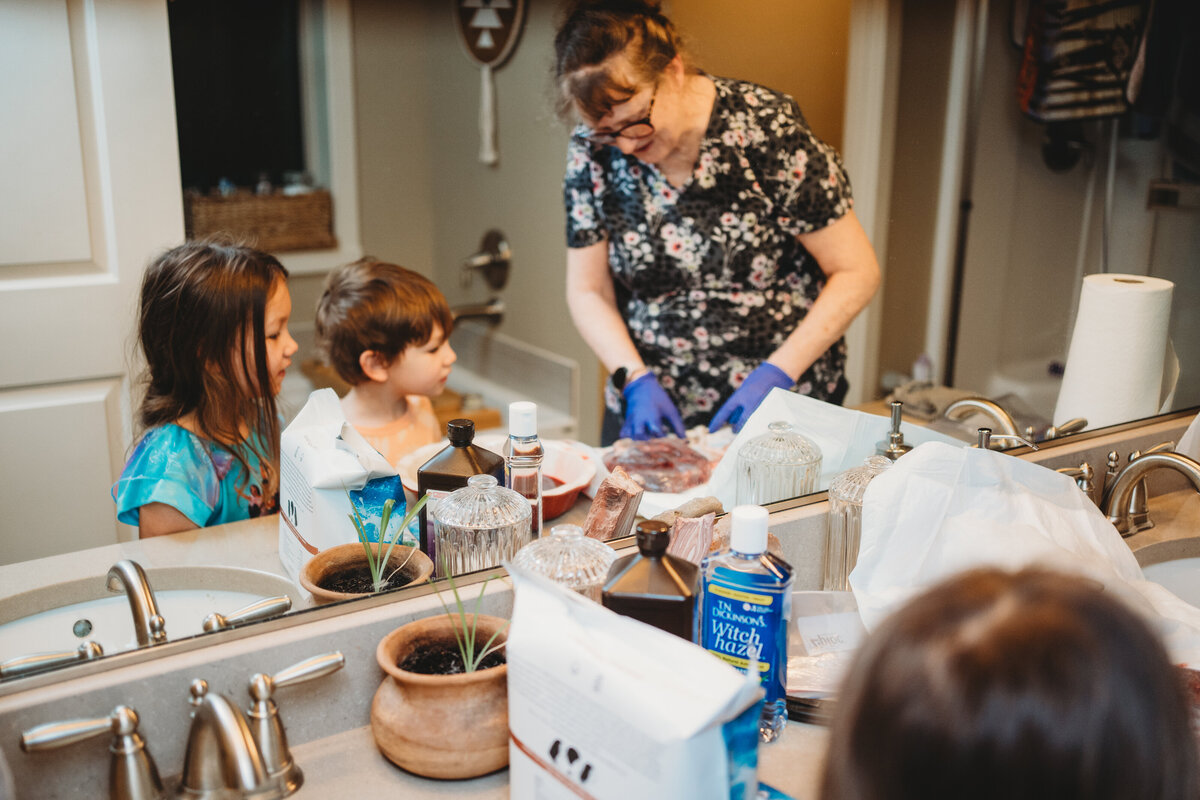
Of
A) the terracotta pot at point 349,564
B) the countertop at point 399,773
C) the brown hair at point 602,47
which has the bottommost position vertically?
the countertop at point 399,773

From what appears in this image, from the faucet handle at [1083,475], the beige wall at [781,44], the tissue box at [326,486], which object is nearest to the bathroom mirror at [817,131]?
the beige wall at [781,44]

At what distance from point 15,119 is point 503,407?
52cm

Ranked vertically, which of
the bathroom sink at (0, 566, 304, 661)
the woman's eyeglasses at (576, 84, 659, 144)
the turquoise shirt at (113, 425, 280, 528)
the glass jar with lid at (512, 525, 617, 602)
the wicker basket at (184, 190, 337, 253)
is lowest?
the bathroom sink at (0, 566, 304, 661)

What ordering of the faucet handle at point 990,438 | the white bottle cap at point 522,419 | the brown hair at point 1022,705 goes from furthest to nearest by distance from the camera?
the faucet handle at point 990,438, the white bottle cap at point 522,419, the brown hair at point 1022,705

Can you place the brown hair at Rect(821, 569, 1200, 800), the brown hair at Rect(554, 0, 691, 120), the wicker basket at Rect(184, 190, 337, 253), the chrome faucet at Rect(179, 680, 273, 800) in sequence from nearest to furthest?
the brown hair at Rect(821, 569, 1200, 800) → the chrome faucet at Rect(179, 680, 273, 800) → the wicker basket at Rect(184, 190, 337, 253) → the brown hair at Rect(554, 0, 691, 120)

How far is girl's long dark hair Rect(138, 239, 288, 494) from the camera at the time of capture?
956 millimetres

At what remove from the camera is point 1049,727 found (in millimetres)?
428

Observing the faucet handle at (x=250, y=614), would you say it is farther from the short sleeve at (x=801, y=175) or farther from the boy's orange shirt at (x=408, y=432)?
the short sleeve at (x=801, y=175)

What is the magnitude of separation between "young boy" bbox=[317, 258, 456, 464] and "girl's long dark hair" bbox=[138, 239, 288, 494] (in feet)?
0.22

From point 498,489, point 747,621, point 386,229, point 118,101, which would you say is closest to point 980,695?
Answer: point 747,621

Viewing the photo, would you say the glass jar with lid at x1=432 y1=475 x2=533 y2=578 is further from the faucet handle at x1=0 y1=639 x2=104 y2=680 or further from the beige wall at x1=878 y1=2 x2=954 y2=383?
the beige wall at x1=878 y1=2 x2=954 y2=383

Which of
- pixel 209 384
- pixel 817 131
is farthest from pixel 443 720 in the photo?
pixel 817 131

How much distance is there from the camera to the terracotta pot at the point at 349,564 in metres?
0.90

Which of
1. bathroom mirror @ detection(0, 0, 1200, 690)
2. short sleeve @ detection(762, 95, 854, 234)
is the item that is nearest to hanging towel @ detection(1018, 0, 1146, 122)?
bathroom mirror @ detection(0, 0, 1200, 690)
